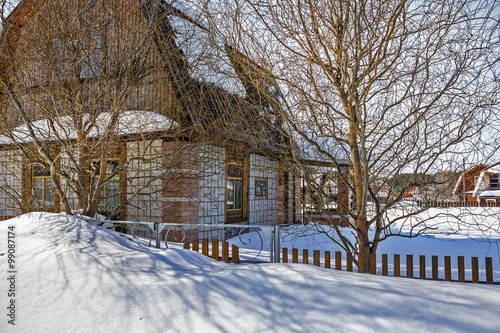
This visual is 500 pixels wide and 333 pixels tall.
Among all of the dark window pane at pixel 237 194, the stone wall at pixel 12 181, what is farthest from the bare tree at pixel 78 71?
the dark window pane at pixel 237 194

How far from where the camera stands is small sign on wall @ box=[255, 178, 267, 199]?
1227 cm

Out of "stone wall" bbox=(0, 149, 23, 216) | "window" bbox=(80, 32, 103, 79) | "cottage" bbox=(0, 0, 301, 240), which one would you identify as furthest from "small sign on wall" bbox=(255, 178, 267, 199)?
"stone wall" bbox=(0, 149, 23, 216)

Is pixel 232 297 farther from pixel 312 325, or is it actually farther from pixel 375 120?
pixel 375 120

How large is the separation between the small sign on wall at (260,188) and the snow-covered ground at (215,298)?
324 inches

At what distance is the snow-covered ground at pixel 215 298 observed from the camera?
2414 mm

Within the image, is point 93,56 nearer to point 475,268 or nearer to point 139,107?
point 139,107

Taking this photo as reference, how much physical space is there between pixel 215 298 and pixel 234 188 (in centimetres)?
835

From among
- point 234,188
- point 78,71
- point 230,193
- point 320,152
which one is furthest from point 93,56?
point 234,188

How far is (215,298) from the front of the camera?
2.94 meters

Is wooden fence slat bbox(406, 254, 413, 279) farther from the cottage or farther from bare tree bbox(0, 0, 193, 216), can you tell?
bare tree bbox(0, 0, 193, 216)

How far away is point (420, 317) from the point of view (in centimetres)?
235

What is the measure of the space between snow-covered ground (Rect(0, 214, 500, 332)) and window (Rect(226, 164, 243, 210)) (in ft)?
22.7

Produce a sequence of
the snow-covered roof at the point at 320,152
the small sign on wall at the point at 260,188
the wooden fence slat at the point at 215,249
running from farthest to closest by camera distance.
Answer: the small sign on wall at the point at 260,188
the wooden fence slat at the point at 215,249
the snow-covered roof at the point at 320,152

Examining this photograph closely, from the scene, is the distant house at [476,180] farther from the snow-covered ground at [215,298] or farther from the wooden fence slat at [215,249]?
the wooden fence slat at [215,249]
